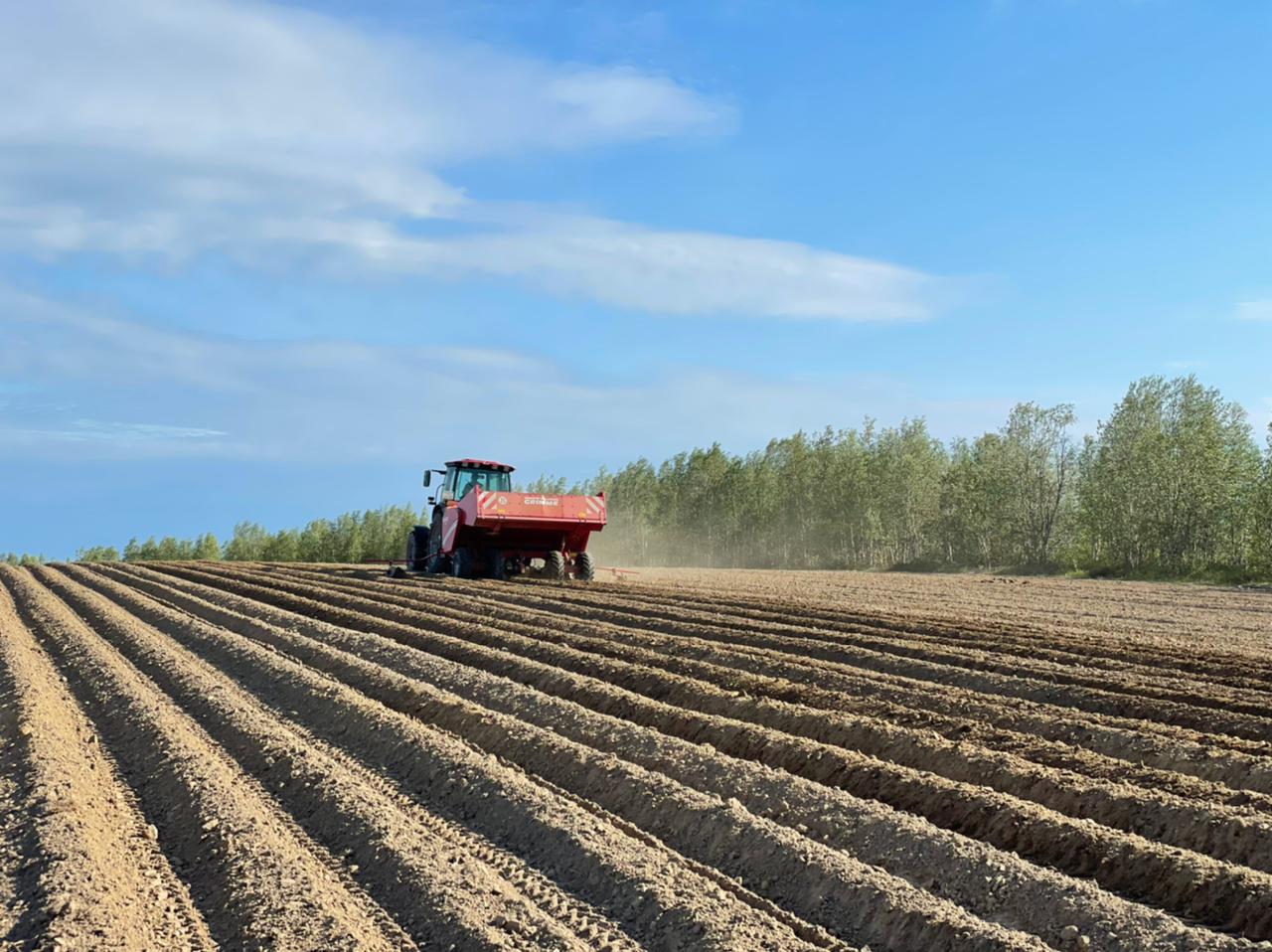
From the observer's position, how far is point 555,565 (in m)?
20.9

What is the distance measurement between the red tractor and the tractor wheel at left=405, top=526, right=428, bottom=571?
94 centimetres

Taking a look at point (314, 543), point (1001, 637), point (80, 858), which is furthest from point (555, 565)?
point (314, 543)

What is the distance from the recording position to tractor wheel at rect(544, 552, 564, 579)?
20797 millimetres

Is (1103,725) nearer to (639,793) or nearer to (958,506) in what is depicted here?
(639,793)

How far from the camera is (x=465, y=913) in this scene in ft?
14.6

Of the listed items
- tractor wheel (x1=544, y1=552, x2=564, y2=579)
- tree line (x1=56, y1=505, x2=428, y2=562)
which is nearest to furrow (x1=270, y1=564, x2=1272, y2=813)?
tractor wheel (x1=544, y1=552, x2=564, y2=579)

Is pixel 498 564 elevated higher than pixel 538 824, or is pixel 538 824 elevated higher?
pixel 498 564

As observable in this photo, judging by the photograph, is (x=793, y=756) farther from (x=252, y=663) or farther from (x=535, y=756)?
(x=252, y=663)

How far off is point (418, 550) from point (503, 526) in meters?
5.14

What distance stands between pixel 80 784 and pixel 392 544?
175ft

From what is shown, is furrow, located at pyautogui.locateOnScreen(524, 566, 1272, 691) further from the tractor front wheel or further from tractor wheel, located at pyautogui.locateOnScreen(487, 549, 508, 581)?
the tractor front wheel

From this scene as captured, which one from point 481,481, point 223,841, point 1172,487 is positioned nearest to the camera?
point 223,841

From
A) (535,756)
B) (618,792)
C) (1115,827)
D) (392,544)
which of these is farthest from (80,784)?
(392,544)

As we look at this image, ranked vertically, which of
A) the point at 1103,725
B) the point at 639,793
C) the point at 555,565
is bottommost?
the point at 639,793
